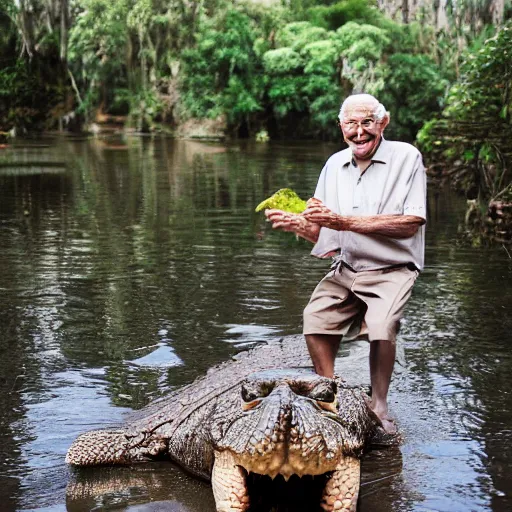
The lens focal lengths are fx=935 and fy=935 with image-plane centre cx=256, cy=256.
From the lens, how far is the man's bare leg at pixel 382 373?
4.76m

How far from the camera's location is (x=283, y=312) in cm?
801

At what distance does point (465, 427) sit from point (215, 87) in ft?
140

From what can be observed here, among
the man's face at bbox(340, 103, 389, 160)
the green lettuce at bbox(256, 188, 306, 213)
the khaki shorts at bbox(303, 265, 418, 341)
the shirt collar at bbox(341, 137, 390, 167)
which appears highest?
the man's face at bbox(340, 103, 389, 160)

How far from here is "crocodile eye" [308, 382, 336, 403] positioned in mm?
→ 3338

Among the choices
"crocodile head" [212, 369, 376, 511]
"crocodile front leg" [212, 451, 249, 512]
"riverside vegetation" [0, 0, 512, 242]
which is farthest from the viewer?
"riverside vegetation" [0, 0, 512, 242]

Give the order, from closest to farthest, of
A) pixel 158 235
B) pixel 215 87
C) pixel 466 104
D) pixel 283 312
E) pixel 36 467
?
pixel 36 467
pixel 283 312
pixel 158 235
pixel 466 104
pixel 215 87

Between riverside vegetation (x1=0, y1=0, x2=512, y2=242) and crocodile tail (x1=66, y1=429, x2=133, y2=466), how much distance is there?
111 ft

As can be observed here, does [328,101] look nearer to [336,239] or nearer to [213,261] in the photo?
[213,261]

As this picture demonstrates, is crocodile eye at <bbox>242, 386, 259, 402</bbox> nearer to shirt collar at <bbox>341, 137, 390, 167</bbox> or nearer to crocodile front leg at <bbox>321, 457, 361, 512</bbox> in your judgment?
crocodile front leg at <bbox>321, 457, 361, 512</bbox>

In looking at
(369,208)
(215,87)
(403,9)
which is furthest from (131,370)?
(403,9)

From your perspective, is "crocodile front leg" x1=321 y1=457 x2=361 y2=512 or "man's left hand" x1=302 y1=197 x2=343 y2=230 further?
"man's left hand" x1=302 y1=197 x2=343 y2=230

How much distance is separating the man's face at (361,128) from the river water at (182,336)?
1.49 m

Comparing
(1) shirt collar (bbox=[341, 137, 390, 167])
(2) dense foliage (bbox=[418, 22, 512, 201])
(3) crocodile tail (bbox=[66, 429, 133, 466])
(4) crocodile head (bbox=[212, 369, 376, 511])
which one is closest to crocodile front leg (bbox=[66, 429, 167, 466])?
(3) crocodile tail (bbox=[66, 429, 133, 466])

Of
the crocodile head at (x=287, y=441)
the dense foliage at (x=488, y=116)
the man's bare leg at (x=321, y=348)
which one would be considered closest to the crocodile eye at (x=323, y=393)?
the crocodile head at (x=287, y=441)
